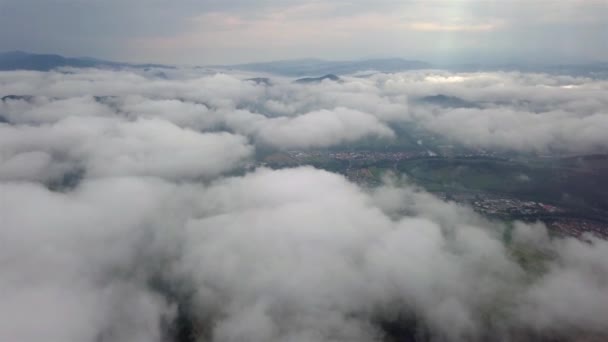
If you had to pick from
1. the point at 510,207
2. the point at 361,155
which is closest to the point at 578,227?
the point at 510,207

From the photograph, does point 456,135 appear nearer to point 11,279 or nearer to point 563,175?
point 563,175

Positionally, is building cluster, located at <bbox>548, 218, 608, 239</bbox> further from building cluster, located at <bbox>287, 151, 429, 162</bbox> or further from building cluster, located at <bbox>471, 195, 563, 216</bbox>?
building cluster, located at <bbox>287, 151, 429, 162</bbox>

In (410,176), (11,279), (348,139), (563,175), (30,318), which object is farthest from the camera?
(348,139)

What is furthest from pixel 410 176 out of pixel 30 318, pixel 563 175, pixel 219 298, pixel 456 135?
pixel 30 318

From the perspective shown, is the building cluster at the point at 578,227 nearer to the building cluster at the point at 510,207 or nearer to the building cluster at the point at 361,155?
the building cluster at the point at 510,207

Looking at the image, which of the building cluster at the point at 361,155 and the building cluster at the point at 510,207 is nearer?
the building cluster at the point at 510,207

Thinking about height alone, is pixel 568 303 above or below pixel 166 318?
above

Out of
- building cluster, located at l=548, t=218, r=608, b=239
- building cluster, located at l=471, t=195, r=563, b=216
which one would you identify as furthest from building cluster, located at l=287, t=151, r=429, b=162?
building cluster, located at l=548, t=218, r=608, b=239

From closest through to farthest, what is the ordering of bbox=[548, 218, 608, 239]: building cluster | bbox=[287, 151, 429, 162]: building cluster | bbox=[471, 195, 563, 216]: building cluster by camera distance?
1. bbox=[548, 218, 608, 239]: building cluster
2. bbox=[471, 195, 563, 216]: building cluster
3. bbox=[287, 151, 429, 162]: building cluster

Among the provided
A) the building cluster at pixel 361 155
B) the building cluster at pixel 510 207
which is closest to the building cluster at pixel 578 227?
the building cluster at pixel 510 207

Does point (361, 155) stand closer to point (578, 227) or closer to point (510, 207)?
point (510, 207)

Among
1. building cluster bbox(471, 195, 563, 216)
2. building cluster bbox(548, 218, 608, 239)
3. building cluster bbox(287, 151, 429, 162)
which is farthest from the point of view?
building cluster bbox(287, 151, 429, 162)
